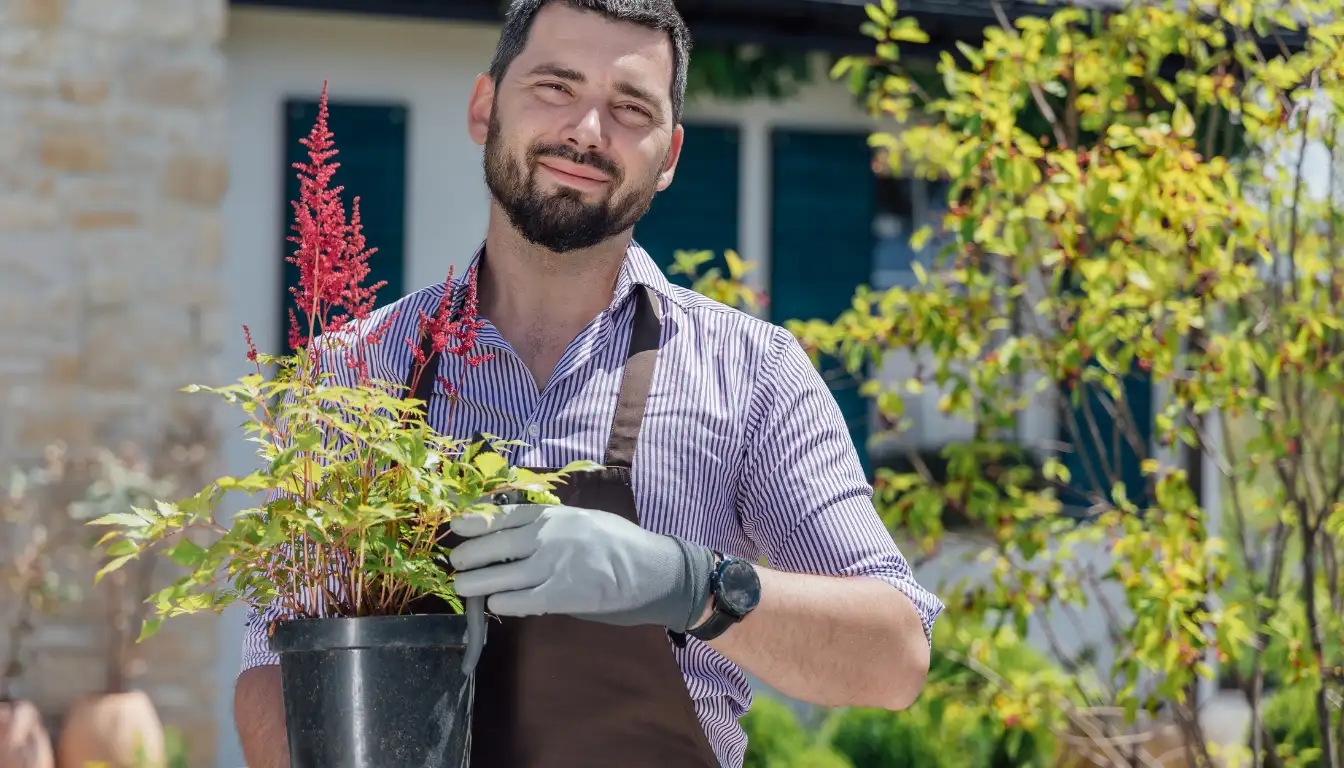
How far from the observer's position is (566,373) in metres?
1.99

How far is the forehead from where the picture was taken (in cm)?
196

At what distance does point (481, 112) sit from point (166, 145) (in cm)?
442

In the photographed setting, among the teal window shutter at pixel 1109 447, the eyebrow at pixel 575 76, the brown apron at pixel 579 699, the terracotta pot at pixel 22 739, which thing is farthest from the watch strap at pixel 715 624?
the teal window shutter at pixel 1109 447

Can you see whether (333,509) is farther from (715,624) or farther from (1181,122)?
(1181,122)

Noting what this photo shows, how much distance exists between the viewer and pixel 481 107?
6.93 ft

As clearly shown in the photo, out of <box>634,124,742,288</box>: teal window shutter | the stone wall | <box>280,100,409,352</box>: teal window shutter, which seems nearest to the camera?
the stone wall

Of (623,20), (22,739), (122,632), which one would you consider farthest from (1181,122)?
(22,739)

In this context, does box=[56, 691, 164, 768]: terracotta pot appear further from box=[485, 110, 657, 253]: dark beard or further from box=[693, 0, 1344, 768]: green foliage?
box=[485, 110, 657, 253]: dark beard

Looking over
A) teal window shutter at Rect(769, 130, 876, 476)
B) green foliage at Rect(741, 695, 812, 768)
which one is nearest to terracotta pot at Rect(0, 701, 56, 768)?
green foliage at Rect(741, 695, 812, 768)

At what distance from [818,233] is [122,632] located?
129 inches

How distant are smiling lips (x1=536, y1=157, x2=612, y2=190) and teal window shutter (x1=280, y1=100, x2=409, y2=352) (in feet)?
15.2

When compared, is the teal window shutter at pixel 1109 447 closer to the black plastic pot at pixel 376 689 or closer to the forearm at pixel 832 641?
the forearm at pixel 832 641

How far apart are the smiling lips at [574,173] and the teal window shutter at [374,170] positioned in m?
4.65

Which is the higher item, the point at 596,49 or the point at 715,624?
the point at 596,49
